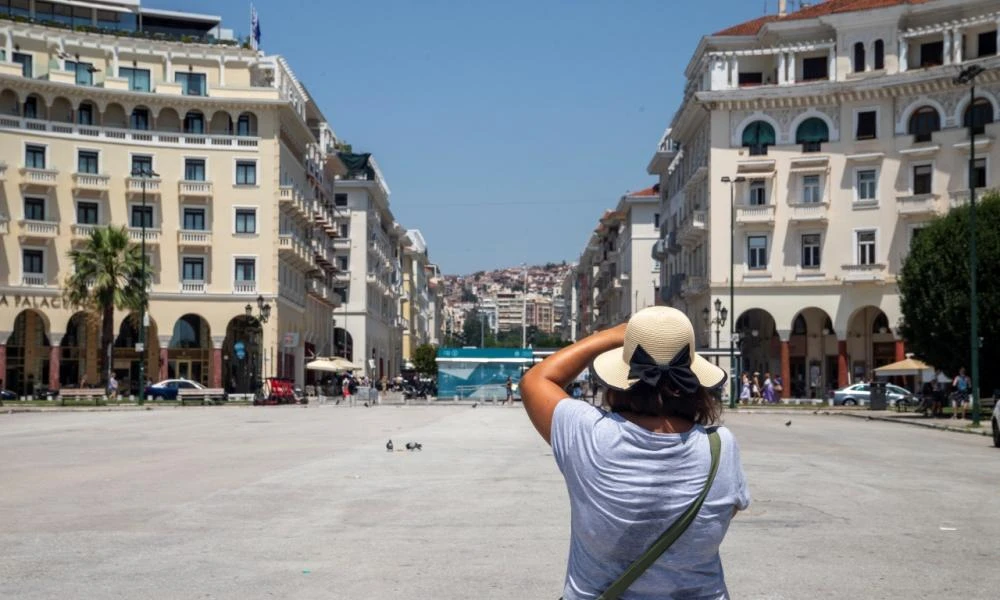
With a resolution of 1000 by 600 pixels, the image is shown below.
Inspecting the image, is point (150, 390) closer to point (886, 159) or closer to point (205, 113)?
point (205, 113)

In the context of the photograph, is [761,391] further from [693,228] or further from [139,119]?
[139,119]

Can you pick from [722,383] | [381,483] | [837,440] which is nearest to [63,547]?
[381,483]

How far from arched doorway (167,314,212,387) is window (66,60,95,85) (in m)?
13.9

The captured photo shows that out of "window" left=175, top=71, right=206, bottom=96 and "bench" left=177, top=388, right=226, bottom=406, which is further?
"window" left=175, top=71, right=206, bottom=96

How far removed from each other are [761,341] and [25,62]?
4303cm

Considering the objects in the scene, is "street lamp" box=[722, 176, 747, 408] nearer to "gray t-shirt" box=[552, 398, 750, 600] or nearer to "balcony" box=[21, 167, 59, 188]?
"balcony" box=[21, 167, 59, 188]

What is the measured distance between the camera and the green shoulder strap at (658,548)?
12.4 ft

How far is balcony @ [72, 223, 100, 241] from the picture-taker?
228 ft

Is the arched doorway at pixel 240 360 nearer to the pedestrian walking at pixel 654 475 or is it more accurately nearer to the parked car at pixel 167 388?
the parked car at pixel 167 388

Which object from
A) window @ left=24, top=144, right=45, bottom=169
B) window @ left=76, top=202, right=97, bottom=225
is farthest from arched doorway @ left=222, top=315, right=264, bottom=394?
window @ left=24, top=144, right=45, bottom=169

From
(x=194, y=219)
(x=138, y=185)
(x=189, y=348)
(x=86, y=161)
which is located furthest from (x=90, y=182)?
(x=189, y=348)

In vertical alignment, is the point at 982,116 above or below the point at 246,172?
above

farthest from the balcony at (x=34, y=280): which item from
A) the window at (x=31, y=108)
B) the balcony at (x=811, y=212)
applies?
the balcony at (x=811, y=212)

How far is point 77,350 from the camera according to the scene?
7281 cm
